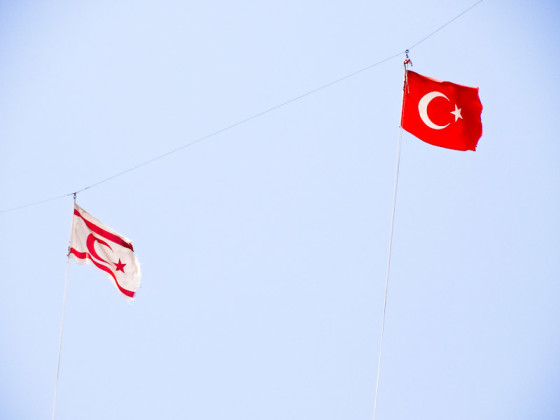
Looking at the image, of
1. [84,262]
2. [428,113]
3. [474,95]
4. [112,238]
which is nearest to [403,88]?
[428,113]

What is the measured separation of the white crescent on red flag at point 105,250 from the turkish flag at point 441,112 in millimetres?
7186

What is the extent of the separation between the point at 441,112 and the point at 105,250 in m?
8.39

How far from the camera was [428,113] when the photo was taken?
1127 centimetres

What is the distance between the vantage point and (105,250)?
42.0 ft

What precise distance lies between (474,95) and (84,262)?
32.0 ft

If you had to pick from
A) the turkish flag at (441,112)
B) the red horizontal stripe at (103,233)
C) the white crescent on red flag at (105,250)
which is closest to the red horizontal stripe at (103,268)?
the white crescent on red flag at (105,250)

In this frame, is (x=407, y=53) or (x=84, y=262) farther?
(x=84, y=262)

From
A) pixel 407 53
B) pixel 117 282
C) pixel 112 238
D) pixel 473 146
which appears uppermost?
pixel 407 53

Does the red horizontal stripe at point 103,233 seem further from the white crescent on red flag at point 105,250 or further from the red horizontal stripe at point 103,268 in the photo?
the red horizontal stripe at point 103,268

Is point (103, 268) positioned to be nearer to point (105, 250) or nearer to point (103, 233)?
point (105, 250)

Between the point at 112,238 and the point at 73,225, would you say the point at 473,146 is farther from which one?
the point at 73,225

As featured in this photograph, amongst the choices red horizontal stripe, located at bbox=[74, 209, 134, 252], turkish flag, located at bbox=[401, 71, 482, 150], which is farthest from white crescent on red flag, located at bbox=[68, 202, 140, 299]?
turkish flag, located at bbox=[401, 71, 482, 150]

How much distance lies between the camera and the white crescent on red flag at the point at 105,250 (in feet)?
41.5

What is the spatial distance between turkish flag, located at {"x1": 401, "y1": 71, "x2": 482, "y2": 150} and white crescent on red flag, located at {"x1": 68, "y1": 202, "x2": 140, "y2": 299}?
23.6 ft
